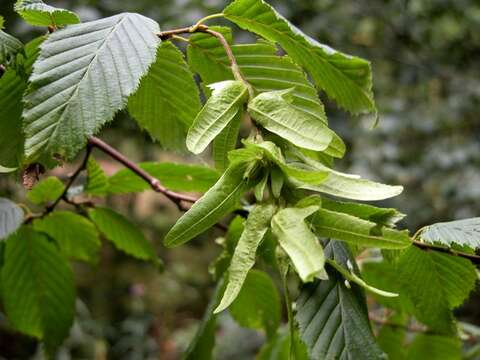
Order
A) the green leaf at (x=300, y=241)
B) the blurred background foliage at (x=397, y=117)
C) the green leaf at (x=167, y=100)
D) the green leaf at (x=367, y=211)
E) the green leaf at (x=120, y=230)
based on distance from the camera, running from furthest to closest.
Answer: the blurred background foliage at (x=397, y=117) < the green leaf at (x=120, y=230) < the green leaf at (x=167, y=100) < the green leaf at (x=367, y=211) < the green leaf at (x=300, y=241)

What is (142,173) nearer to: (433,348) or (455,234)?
(455,234)

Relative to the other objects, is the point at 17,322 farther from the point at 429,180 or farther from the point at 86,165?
the point at 429,180

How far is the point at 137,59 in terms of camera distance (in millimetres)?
631

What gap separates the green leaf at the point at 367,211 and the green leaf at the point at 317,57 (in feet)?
0.74

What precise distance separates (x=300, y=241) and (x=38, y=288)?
2.33 ft

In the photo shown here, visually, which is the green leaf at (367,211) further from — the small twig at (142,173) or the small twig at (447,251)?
the small twig at (142,173)

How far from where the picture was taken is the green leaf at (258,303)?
1.09 metres

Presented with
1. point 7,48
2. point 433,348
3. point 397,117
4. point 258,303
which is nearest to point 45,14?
point 7,48

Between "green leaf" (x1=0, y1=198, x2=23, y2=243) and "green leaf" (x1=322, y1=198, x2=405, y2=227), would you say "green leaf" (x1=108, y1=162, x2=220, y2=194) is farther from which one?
"green leaf" (x1=322, y1=198, x2=405, y2=227)

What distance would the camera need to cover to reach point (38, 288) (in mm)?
1024

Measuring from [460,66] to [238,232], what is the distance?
7.56 feet

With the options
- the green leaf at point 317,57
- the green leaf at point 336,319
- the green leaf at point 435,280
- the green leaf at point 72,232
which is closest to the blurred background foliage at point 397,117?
the green leaf at point 72,232

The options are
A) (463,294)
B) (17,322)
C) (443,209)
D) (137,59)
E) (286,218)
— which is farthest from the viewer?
(443,209)

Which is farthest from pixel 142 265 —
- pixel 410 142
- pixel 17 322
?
pixel 17 322
